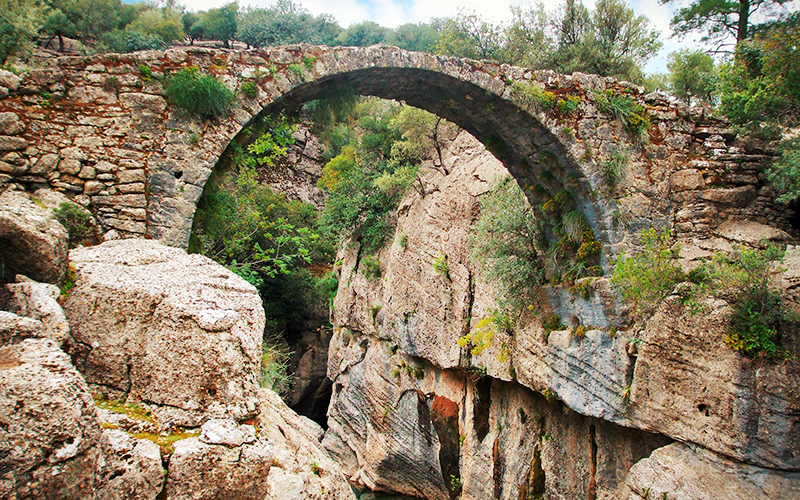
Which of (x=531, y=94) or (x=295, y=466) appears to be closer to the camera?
(x=295, y=466)

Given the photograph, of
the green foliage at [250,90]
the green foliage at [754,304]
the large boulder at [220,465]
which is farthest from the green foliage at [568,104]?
the large boulder at [220,465]

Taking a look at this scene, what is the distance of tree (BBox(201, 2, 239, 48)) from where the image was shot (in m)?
31.7

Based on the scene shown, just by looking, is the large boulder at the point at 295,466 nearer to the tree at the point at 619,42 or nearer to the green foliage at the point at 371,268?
the green foliage at the point at 371,268

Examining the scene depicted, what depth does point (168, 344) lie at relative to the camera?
9.95 feet

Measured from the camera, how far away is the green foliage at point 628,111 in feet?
24.2

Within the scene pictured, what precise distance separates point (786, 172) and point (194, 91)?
26.5ft

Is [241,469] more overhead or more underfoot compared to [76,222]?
more underfoot

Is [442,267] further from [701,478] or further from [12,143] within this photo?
[12,143]

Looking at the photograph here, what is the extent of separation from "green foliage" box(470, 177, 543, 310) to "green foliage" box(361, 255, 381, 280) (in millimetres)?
5064

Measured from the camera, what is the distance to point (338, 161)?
53.9ft

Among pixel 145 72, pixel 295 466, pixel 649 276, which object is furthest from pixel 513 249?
pixel 145 72

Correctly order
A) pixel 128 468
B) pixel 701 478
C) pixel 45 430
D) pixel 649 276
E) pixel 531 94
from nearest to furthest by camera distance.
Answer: pixel 45 430, pixel 128 468, pixel 701 478, pixel 649 276, pixel 531 94

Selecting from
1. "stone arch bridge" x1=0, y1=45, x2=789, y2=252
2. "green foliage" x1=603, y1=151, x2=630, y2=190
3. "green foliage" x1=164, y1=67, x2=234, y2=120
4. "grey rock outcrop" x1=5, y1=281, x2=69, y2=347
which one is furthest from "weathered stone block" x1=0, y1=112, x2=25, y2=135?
"green foliage" x1=603, y1=151, x2=630, y2=190

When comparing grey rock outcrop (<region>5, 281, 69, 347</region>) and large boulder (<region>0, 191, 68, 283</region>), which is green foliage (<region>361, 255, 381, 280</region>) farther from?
grey rock outcrop (<region>5, 281, 69, 347</region>)
